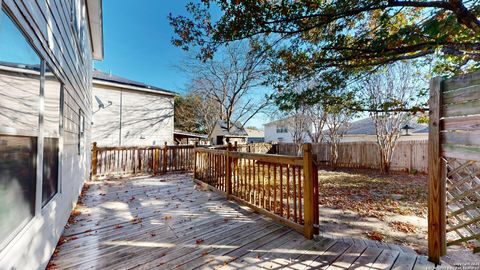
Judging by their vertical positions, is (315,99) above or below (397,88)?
below

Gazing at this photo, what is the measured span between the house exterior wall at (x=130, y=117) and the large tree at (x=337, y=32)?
8.31 m

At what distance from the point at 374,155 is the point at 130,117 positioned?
13311 mm

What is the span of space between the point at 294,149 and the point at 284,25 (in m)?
11.5

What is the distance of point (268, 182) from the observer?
3602mm

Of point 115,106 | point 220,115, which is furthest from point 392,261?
point 220,115

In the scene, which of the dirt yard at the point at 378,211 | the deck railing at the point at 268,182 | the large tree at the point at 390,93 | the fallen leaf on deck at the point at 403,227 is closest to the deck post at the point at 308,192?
the deck railing at the point at 268,182

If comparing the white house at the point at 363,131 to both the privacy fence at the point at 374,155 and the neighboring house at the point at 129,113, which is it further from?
the neighboring house at the point at 129,113

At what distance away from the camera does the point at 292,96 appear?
17.0 feet

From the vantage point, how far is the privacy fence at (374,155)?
30.3 feet

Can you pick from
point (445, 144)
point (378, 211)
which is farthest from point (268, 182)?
point (378, 211)

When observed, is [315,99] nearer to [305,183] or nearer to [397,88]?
[305,183]

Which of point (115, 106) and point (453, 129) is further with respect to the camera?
point (115, 106)

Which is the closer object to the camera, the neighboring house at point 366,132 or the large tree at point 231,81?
the neighboring house at point 366,132

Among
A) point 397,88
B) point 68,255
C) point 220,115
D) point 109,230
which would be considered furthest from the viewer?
point 220,115
